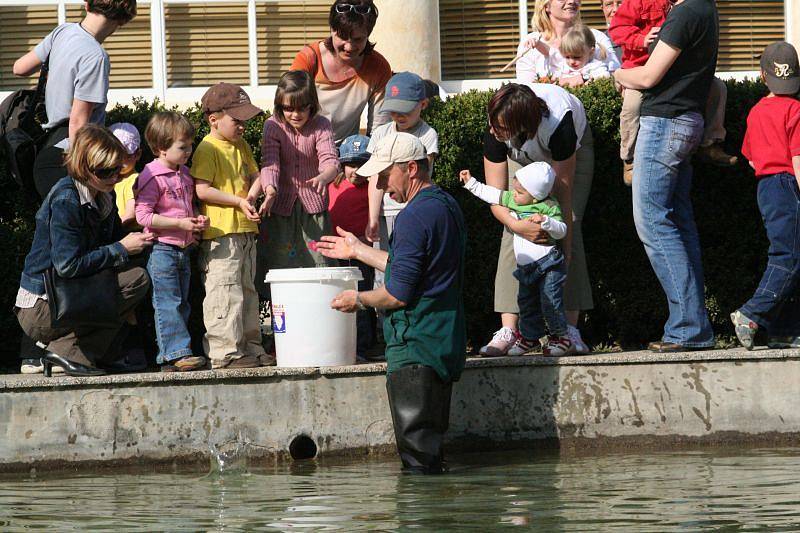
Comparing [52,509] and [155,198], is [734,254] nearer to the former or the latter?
[155,198]

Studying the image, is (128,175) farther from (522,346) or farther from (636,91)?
(636,91)

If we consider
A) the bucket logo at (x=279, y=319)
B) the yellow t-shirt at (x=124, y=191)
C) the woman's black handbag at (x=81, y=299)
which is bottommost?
the bucket logo at (x=279, y=319)

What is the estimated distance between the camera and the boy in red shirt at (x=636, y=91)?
9023 millimetres

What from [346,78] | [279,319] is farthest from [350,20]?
[279,319]

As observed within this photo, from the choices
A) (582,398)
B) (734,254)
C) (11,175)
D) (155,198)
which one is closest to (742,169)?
(734,254)

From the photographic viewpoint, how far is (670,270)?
866cm

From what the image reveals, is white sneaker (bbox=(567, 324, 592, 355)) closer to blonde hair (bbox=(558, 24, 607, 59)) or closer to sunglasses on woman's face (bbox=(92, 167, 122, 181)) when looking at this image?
blonde hair (bbox=(558, 24, 607, 59))

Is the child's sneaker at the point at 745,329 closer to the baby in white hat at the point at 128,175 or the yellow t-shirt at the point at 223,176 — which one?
the yellow t-shirt at the point at 223,176

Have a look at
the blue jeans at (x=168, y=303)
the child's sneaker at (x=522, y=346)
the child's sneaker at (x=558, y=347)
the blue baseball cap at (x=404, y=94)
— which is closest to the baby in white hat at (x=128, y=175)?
the blue jeans at (x=168, y=303)

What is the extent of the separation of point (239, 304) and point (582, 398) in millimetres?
2096

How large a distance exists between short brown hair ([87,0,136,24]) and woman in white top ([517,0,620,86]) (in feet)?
10.1

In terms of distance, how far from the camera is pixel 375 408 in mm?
8297

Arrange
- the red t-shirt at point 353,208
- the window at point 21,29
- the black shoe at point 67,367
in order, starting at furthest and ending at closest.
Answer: the window at point 21,29, the red t-shirt at point 353,208, the black shoe at point 67,367

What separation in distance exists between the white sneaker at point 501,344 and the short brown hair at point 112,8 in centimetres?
296
